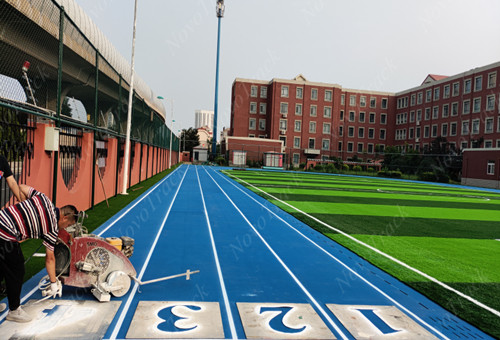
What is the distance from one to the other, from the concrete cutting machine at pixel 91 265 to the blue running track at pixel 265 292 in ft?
0.79

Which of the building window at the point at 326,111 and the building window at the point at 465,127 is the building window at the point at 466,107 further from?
the building window at the point at 326,111

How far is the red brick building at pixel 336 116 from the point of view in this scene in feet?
215

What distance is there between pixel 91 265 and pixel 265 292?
2594 millimetres

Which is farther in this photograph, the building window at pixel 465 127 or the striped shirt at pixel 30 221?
the building window at pixel 465 127

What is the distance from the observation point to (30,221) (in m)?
4.34

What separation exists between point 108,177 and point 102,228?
20.5ft

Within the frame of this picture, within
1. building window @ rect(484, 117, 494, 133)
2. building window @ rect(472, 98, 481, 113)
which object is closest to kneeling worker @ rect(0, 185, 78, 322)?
building window @ rect(484, 117, 494, 133)

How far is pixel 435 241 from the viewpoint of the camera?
34.0ft

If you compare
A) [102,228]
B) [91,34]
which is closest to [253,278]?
[102,228]

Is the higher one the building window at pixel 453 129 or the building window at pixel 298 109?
the building window at pixel 298 109

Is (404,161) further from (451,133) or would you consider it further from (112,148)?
(112,148)

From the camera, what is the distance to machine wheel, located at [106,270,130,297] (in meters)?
5.23

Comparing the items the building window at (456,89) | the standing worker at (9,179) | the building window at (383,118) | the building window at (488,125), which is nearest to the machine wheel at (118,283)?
the standing worker at (9,179)

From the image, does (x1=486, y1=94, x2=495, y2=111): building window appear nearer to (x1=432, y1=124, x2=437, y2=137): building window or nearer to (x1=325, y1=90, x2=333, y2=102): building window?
(x1=432, y1=124, x2=437, y2=137): building window
